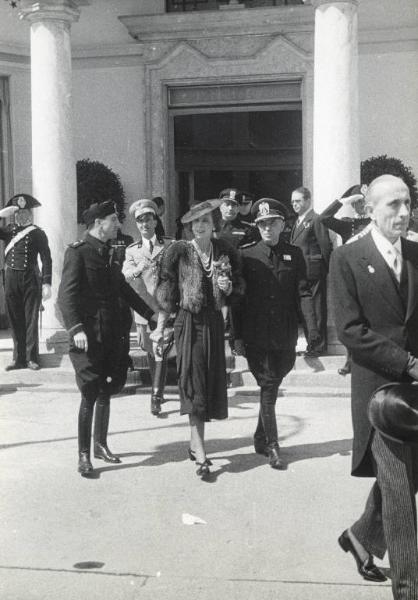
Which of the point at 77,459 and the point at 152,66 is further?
the point at 152,66

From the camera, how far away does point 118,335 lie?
645cm

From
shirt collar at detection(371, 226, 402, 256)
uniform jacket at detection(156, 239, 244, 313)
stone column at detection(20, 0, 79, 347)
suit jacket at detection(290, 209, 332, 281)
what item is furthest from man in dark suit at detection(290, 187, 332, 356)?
shirt collar at detection(371, 226, 402, 256)

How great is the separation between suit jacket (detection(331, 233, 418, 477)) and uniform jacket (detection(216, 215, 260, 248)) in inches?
186

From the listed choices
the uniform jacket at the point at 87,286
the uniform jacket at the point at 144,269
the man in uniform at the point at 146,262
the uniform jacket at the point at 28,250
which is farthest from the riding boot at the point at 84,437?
the uniform jacket at the point at 28,250

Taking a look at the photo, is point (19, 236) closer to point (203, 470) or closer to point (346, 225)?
point (346, 225)

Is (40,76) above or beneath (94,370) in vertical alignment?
above

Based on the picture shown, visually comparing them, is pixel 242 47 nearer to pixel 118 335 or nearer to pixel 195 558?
pixel 118 335

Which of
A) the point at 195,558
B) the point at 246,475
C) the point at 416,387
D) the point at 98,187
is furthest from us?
the point at 98,187

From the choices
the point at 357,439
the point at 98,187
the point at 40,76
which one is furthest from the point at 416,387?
the point at 98,187

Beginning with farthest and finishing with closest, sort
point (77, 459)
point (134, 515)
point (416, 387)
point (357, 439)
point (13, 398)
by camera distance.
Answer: point (13, 398) → point (77, 459) → point (134, 515) → point (357, 439) → point (416, 387)

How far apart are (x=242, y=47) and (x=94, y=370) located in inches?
285

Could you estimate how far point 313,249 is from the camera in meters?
9.52

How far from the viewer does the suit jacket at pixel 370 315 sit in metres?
3.97

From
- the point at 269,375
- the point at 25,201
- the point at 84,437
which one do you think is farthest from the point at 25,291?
the point at 269,375
